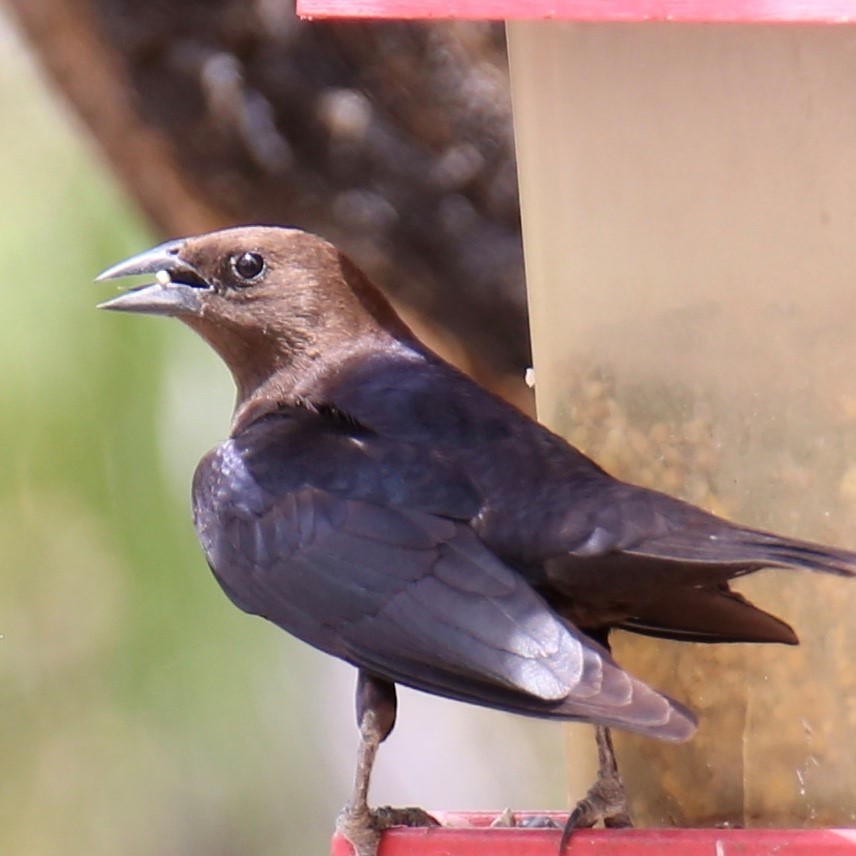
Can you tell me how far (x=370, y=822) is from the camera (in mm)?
3240

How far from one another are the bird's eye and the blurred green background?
1.96 metres

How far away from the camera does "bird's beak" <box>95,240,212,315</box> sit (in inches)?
155

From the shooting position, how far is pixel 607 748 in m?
3.43

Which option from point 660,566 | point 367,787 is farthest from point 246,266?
point 660,566

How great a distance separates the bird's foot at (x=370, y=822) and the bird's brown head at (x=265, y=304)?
3.27 ft

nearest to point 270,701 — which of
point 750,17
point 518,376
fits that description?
point 518,376

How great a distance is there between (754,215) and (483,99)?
2.02 metres

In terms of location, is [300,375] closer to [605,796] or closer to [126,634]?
[605,796]

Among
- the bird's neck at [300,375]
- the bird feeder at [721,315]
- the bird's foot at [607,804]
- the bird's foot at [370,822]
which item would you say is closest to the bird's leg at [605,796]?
the bird's foot at [607,804]

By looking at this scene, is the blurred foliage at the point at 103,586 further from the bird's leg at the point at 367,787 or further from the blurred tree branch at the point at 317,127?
the bird's leg at the point at 367,787

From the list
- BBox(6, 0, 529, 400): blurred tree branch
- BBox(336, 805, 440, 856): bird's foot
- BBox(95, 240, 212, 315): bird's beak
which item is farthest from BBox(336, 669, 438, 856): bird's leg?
BBox(6, 0, 529, 400): blurred tree branch

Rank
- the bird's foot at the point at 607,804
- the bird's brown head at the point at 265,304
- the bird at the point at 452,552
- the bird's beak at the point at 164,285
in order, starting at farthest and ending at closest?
the bird's brown head at the point at 265,304 < the bird's beak at the point at 164,285 < the bird's foot at the point at 607,804 < the bird at the point at 452,552

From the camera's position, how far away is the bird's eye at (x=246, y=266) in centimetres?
409

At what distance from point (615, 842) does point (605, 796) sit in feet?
1.30
